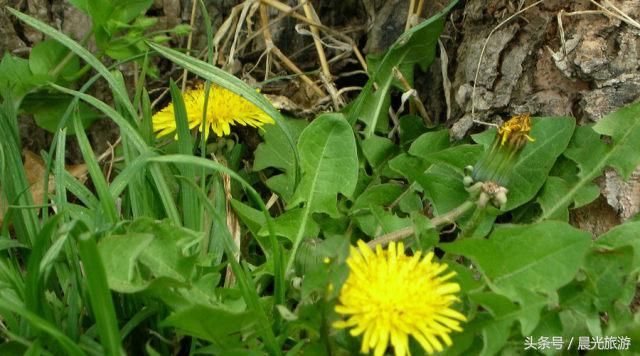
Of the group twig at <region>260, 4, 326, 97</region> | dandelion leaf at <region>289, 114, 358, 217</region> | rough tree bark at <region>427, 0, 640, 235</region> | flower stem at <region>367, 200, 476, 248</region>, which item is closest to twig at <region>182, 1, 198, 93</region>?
twig at <region>260, 4, 326, 97</region>

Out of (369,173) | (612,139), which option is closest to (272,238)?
(369,173)

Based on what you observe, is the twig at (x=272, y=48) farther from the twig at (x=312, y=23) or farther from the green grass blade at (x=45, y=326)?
the green grass blade at (x=45, y=326)

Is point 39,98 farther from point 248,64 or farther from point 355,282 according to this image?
point 355,282

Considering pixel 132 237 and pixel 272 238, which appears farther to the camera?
pixel 272 238

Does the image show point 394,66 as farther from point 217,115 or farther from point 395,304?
point 395,304

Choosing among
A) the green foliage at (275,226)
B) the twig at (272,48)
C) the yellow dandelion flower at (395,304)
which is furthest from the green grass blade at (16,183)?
the twig at (272,48)

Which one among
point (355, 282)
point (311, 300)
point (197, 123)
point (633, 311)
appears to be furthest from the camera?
point (197, 123)

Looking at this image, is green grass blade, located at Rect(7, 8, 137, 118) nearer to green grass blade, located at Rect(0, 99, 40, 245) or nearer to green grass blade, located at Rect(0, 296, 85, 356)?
green grass blade, located at Rect(0, 99, 40, 245)
